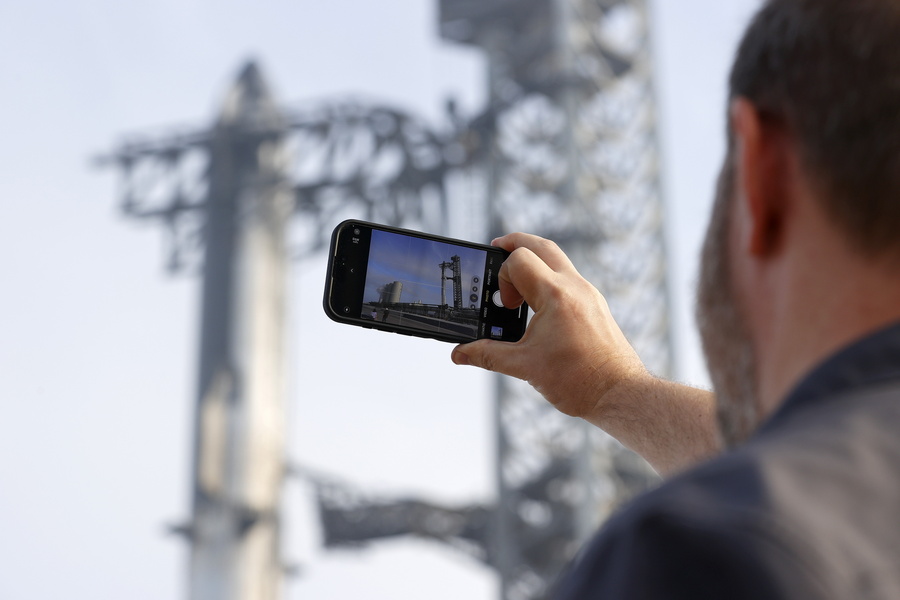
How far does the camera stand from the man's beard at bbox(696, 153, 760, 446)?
105cm

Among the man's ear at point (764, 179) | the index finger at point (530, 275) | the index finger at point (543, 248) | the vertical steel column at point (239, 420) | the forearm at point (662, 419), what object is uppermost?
the man's ear at point (764, 179)

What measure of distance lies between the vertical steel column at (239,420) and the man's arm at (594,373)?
1728 cm

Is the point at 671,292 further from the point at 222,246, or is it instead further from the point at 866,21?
the point at 866,21

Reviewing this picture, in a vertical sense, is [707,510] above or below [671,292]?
above

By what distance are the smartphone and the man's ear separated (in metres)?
1.35

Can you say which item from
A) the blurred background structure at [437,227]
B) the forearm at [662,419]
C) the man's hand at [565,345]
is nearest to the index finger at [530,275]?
the man's hand at [565,345]

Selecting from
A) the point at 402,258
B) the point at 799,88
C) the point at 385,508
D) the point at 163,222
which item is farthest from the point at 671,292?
the point at 799,88

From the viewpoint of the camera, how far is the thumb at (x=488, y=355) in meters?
2.20

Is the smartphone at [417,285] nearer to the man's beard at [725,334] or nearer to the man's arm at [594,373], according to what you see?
the man's arm at [594,373]

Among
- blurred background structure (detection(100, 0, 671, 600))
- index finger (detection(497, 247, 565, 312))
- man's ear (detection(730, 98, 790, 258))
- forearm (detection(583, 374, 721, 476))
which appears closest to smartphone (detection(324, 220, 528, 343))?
index finger (detection(497, 247, 565, 312))

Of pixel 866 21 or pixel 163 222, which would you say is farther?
pixel 163 222

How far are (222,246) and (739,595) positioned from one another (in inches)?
800

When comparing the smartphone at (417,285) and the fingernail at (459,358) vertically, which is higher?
the smartphone at (417,285)

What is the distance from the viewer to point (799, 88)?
98cm
